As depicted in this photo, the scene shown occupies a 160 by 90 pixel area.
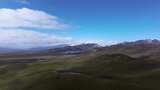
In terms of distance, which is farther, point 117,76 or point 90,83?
point 117,76

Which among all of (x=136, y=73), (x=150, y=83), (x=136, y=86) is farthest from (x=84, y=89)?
(x=136, y=73)

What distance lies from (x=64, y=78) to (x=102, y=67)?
45132 mm

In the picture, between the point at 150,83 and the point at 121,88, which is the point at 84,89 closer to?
the point at 121,88

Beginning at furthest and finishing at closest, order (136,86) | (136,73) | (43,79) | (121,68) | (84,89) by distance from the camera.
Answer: (121,68)
(136,73)
(43,79)
(136,86)
(84,89)

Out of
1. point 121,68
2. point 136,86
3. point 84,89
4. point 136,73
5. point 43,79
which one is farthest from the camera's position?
point 121,68

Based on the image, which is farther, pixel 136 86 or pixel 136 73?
pixel 136 73

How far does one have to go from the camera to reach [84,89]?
94750 millimetres

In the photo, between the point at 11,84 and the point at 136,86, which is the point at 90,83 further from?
the point at 11,84

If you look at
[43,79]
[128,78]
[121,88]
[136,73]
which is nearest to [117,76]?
[128,78]

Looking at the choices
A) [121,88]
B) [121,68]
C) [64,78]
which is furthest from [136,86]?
[121,68]

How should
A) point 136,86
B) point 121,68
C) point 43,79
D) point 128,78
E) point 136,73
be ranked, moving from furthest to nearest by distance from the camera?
1. point 121,68
2. point 136,73
3. point 128,78
4. point 43,79
5. point 136,86

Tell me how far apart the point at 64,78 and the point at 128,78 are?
1114 inches

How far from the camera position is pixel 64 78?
345 ft

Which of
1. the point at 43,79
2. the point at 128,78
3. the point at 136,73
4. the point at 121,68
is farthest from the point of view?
the point at 121,68
